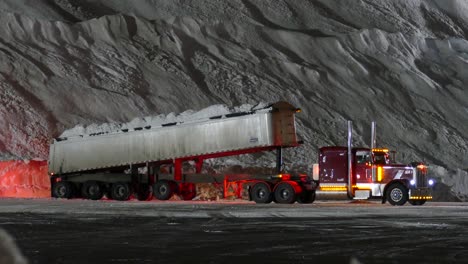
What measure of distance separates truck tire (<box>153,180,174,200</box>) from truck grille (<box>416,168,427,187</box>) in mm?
10776

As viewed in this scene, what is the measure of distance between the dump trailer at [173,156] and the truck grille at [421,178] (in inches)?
164

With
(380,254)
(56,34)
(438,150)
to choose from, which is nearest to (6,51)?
(56,34)

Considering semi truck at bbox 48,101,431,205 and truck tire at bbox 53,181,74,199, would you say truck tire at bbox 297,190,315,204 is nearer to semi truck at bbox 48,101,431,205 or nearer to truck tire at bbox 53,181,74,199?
semi truck at bbox 48,101,431,205

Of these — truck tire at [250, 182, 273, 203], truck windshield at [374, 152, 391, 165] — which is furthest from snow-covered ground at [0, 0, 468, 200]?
truck windshield at [374, 152, 391, 165]

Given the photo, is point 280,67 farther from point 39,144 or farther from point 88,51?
point 39,144

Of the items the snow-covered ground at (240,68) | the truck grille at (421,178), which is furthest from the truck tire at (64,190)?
the truck grille at (421,178)

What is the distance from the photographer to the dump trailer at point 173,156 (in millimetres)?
39250

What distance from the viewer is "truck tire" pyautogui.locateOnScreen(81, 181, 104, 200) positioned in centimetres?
4344

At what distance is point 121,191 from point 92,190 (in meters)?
1.51

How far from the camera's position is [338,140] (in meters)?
60.5

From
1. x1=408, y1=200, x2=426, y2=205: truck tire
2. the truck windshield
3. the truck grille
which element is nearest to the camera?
the truck grille

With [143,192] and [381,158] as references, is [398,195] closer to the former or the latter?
[381,158]

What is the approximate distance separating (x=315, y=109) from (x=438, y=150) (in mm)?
8359

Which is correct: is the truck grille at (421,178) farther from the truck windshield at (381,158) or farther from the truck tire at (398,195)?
the truck windshield at (381,158)
